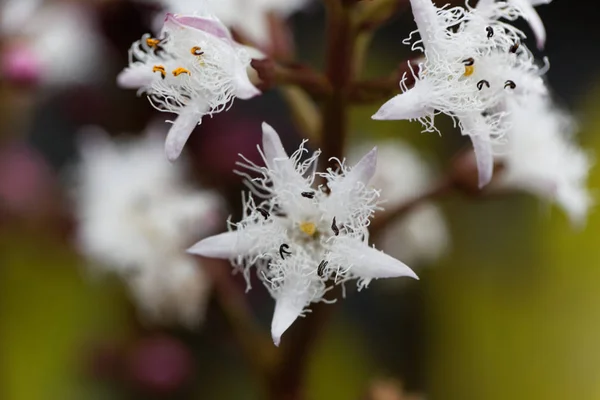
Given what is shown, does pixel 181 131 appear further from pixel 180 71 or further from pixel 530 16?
pixel 530 16

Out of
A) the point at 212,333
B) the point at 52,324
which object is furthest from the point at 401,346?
the point at 52,324

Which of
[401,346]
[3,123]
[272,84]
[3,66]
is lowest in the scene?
[401,346]

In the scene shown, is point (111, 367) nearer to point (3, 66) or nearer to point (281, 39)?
point (3, 66)

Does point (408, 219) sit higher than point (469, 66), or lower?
lower

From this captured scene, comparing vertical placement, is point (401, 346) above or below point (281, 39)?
below

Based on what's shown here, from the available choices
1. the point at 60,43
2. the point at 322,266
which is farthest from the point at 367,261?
the point at 60,43

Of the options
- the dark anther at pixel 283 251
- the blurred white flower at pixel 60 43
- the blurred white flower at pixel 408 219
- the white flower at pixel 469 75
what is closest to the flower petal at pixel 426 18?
the white flower at pixel 469 75
